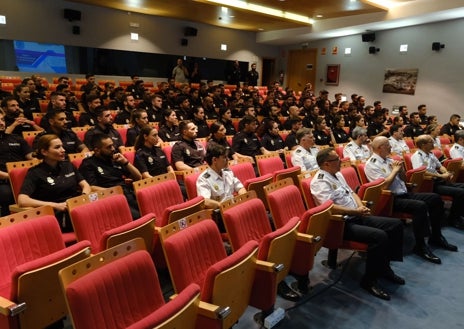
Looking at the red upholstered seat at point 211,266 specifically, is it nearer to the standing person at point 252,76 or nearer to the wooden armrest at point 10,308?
the wooden armrest at point 10,308

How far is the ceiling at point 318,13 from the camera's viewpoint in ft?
30.7

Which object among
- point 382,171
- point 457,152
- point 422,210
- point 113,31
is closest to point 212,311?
point 422,210

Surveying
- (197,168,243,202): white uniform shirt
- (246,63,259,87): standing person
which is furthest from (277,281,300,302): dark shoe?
(246,63,259,87): standing person

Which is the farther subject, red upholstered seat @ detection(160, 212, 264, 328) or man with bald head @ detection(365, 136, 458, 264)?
man with bald head @ detection(365, 136, 458, 264)

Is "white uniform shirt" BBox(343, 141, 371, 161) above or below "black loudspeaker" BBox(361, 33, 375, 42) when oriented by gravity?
below

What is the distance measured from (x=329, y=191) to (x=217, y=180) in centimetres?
96

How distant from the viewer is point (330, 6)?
32.2 ft

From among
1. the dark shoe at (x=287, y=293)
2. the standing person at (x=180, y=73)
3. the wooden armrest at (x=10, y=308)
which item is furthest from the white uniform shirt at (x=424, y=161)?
the standing person at (x=180, y=73)

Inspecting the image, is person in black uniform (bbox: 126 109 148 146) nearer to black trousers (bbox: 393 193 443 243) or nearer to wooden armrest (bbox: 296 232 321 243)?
wooden armrest (bbox: 296 232 321 243)

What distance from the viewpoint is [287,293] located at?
2.72 metres

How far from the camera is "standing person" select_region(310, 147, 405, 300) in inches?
112

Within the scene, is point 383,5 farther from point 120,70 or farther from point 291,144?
point 120,70

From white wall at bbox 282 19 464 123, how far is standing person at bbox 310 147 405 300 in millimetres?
8832

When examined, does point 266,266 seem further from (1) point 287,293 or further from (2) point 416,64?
(2) point 416,64
